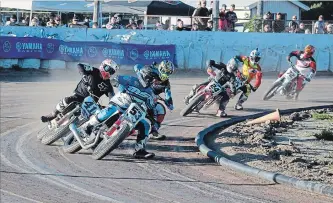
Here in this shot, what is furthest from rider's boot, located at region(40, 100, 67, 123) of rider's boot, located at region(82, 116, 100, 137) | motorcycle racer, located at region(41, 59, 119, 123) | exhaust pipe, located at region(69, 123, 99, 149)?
rider's boot, located at region(82, 116, 100, 137)

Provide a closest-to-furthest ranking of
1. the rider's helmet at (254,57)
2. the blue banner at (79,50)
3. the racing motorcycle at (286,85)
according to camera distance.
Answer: the rider's helmet at (254,57) < the racing motorcycle at (286,85) < the blue banner at (79,50)

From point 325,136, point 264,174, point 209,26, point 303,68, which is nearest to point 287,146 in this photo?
point 325,136

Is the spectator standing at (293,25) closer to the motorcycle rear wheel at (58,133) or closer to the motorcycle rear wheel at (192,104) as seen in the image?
the motorcycle rear wheel at (192,104)

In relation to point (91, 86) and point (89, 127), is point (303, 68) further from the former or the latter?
point (89, 127)

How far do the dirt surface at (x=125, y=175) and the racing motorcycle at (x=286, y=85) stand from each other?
5526 millimetres

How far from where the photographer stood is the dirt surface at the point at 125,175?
9.09m

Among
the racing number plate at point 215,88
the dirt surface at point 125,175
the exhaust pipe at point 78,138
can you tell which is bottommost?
the dirt surface at point 125,175

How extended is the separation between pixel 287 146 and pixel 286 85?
28.4ft

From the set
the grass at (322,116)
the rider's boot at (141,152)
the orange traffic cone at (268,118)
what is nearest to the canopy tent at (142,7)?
the grass at (322,116)

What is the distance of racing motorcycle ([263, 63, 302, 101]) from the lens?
2098cm

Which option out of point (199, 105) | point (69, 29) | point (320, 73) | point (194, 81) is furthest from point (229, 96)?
point (320, 73)

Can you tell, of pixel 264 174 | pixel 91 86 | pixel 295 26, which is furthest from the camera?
pixel 295 26

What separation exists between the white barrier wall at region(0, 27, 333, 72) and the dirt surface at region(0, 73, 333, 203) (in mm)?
11577

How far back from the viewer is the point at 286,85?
69.3 ft
